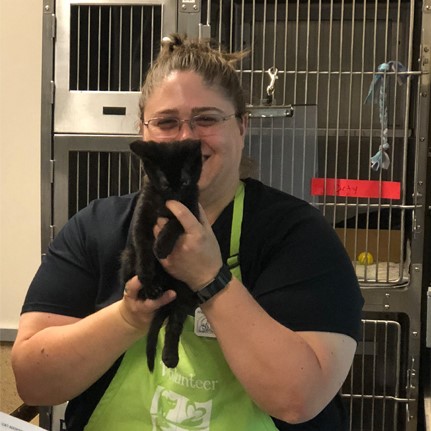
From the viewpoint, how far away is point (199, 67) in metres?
0.93

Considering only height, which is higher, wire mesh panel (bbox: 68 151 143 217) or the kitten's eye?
the kitten's eye

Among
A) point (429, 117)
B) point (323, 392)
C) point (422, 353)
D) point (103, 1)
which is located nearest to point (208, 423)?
point (323, 392)

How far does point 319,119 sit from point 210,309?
0.80 m

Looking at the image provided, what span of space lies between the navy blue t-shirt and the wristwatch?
0.10m

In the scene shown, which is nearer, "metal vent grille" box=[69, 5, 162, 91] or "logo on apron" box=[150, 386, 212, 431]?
"logo on apron" box=[150, 386, 212, 431]

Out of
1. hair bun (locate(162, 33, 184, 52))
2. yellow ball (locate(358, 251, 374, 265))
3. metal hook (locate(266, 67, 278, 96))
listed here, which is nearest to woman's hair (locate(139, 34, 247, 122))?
hair bun (locate(162, 33, 184, 52))

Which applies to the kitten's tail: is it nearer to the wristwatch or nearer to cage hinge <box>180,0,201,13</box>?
the wristwatch

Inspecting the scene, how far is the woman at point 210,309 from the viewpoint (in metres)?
0.80

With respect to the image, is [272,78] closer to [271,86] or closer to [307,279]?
[271,86]

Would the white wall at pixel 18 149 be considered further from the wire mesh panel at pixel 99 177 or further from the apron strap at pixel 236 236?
the apron strap at pixel 236 236

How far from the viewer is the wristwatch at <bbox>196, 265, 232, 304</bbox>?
0.80m

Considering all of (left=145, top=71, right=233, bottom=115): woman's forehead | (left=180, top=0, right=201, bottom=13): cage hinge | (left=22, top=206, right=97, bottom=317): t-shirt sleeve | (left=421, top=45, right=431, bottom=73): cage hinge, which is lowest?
(left=22, top=206, right=97, bottom=317): t-shirt sleeve

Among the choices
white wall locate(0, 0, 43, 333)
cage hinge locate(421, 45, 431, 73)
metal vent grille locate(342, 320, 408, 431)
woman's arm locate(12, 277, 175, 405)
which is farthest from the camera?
white wall locate(0, 0, 43, 333)

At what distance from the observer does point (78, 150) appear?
143cm
